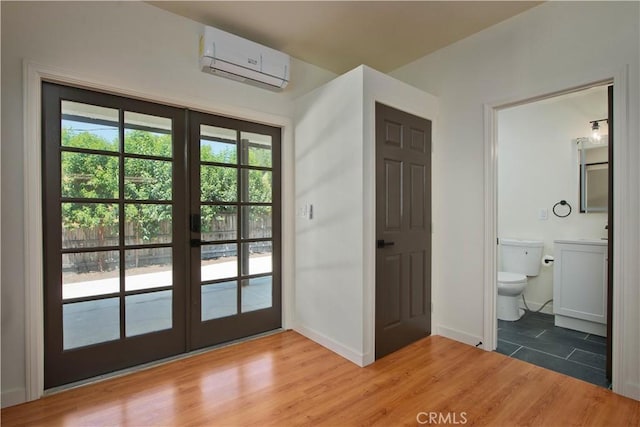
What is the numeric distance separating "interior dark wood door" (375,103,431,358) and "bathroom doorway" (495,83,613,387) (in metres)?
0.76

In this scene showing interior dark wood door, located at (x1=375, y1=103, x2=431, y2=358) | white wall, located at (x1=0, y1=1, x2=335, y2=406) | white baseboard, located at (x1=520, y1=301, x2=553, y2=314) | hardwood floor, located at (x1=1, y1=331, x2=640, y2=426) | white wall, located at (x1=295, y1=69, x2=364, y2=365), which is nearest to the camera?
hardwood floor, located at (x1=1, y1=331, x2=640, y2=426)

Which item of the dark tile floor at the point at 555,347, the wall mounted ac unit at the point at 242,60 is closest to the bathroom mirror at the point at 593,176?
the dark tile floor at the point at 555,347

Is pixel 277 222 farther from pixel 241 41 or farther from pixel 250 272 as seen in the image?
pixel 241 41

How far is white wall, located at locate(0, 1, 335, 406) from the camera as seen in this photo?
1.86 metres

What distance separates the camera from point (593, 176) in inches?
128

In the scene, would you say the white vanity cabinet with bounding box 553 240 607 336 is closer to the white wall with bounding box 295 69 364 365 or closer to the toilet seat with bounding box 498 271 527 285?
the toilet seat with bounding box 498 271 527 285

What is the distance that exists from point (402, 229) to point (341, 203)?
59cm

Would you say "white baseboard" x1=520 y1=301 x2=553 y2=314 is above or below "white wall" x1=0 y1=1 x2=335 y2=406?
below

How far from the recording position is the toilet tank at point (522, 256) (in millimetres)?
3547

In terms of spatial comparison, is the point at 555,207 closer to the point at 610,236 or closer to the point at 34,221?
the point at 610,236

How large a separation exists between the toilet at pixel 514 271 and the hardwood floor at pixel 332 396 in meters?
1.04

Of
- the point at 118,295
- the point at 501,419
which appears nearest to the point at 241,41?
the point at 118,295

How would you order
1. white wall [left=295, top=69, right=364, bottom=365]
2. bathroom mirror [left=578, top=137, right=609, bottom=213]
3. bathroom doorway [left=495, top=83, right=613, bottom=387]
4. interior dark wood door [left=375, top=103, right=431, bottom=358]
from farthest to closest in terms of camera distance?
Answer: bathroom mirror [left=578, top=137, right=609, bottom=213], bathroom doorway [left=495, top=83, right=613, bottom=387], interior dark wood door [left=375, top=103, right=431, bottom=358], white wall [left=295, top=69, right=364, bottom=365]

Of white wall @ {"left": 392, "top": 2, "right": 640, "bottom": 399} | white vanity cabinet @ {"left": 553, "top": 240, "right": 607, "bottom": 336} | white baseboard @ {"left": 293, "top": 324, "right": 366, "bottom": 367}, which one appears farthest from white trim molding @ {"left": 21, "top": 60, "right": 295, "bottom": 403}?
white vanity cabinet @ {"left": 553, "top": 240, "right": 607, "bottom": 336}
